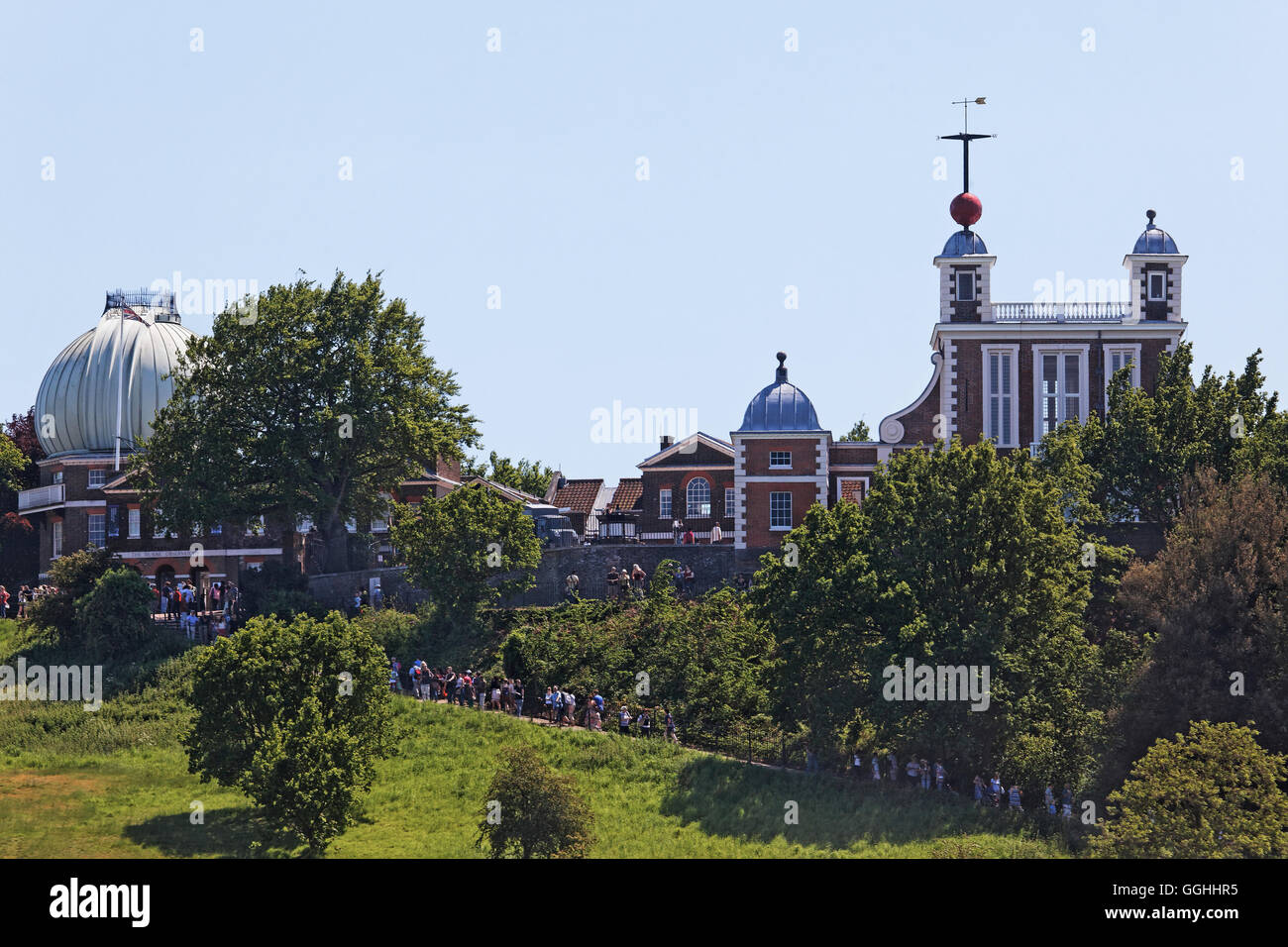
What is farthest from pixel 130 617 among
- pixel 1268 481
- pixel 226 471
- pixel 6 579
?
pixel 1268 481

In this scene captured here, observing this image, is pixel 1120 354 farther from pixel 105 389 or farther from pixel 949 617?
pixel 105 389

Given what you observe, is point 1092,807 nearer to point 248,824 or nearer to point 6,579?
point 248,824

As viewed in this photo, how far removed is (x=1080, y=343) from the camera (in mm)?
69750

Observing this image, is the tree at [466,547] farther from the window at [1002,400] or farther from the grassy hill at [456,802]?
the window at [1002,400]

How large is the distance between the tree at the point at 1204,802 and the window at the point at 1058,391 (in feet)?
82.2

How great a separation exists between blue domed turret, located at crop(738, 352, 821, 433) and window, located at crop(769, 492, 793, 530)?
2.61 m

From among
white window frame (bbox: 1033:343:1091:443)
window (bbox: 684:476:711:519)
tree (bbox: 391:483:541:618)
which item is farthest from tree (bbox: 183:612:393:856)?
window (bbox: 684:476:711:519)

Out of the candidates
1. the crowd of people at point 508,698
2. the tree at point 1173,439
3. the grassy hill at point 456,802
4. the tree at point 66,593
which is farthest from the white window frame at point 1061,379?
the tree at point 66,593

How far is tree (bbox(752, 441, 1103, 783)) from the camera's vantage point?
167ft

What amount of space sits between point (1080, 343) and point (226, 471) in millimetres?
32190

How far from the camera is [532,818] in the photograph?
45094 millimetres

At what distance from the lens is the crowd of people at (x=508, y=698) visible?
56500 mm

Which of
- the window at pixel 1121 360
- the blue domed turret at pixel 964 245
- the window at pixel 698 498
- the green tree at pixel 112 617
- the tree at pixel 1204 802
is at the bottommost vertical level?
the tree at pixel 1204 802

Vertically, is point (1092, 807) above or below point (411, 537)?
below
